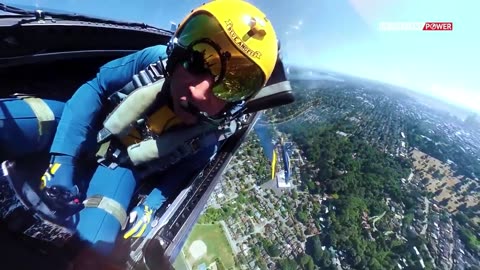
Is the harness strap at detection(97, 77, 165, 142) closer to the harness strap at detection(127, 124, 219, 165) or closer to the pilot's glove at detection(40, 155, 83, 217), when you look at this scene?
the harness strap at detection(127, 124, 219, 165)

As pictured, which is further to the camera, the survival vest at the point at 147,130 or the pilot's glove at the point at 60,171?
the survival vest at the point at 147,130

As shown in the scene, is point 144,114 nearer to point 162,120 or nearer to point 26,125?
point 162,120

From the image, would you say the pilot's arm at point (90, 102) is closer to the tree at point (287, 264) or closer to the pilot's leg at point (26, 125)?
the pilot's leg at point (26, 125)

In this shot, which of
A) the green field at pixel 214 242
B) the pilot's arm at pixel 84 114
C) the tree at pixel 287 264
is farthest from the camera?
the tree at pixel 287 264

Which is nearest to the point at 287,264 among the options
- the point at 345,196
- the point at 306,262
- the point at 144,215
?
the point at 306,262

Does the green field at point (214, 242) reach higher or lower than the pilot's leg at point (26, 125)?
lower

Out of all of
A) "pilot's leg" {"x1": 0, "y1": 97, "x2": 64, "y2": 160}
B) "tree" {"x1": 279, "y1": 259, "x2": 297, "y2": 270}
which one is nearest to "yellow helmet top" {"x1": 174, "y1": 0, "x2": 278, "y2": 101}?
"pilot's leg" {"x1": 0, "y1": 97, "x2": 64, "y2": 160}

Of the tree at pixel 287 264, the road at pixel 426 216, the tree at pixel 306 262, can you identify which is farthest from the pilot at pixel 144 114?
the road at pixel 426 216
